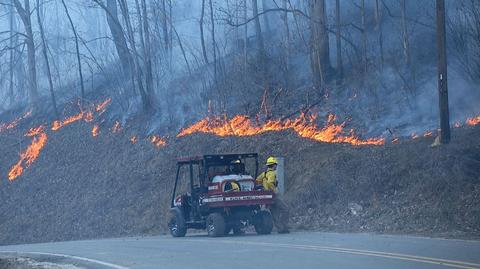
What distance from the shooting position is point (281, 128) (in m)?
31.4

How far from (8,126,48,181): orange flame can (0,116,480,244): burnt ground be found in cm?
47

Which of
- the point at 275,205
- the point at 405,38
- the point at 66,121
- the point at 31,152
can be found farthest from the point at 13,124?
the point at 275,205

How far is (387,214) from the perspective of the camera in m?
21.2

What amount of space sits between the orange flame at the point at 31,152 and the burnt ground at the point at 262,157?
0.47 meters

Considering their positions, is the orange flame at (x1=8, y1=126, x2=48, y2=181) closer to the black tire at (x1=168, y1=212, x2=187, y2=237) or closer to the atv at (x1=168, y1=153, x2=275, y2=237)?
the black tire at (x1=168, y1=212, x2=187, y2=237)

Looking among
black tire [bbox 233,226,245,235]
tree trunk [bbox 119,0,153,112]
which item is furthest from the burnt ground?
black tire [bbox 233,226,245,235]

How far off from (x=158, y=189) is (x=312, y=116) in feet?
24.6

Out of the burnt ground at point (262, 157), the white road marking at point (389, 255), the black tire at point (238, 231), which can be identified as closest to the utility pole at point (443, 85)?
the burnt ground at point (262, 157)

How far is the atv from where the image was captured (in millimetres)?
21312

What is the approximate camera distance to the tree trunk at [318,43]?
32438 millimetres

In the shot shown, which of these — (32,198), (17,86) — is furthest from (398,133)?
(17,86)

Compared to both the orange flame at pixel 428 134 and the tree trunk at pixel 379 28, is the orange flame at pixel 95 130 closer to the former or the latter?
the tree trunk at pixel 379 28

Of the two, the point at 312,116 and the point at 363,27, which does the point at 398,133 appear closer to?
the point at 312,116

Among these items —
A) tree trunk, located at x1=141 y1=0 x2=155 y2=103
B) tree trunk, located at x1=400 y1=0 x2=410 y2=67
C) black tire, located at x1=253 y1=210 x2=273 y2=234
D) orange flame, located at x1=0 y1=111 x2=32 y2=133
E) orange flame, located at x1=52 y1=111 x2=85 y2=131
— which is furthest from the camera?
orange flame, located at x1=0 y1=111 x2=32 y2=133
